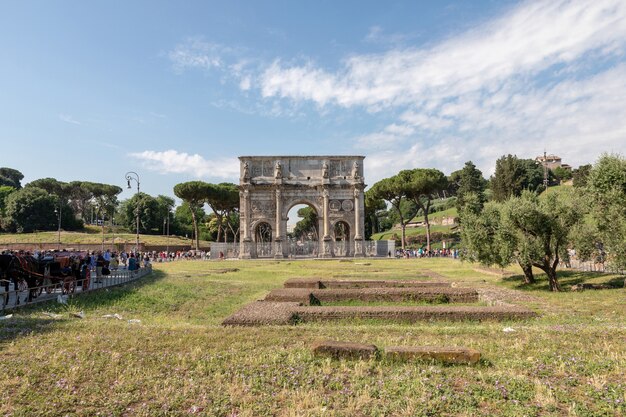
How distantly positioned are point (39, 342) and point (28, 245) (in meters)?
56.2

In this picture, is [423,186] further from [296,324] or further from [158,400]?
[158,400]

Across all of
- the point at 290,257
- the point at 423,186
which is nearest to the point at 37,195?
the point at 290,257

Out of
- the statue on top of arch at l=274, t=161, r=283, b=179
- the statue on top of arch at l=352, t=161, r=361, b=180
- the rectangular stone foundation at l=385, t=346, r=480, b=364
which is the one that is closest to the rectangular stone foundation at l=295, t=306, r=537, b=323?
the rectangular stone foundation at l=385, t=346, r=480, b=364

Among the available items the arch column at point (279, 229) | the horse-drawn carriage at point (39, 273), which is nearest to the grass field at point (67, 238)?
the arch column at point (279, 229)

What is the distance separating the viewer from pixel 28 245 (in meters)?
54.2

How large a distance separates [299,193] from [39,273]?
34.3 meters

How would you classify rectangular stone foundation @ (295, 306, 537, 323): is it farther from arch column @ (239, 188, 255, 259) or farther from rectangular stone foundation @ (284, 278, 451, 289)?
arch column @ (239, 188, 255, 259)

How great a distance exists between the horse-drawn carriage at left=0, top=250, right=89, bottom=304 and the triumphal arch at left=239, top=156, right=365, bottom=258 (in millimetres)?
29325

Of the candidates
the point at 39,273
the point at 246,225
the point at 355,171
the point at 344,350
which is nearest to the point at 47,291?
the point at 39,273

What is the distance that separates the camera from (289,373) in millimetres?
6039

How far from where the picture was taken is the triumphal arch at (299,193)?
4684cm

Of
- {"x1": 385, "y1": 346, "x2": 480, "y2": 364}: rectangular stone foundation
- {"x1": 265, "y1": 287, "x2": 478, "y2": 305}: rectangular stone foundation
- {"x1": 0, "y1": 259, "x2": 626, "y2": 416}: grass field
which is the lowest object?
{"x1": 265, "y1": 287, "x2": 478, "y2": 305}: rectangular stone foundation

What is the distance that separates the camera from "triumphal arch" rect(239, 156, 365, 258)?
46.8 meters

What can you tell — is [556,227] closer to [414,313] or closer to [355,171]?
[414,313]
